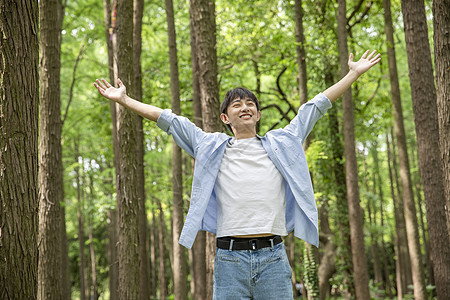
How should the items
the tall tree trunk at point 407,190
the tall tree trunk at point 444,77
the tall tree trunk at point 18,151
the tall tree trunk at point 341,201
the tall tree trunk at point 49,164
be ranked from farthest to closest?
the tall tree trunk at point 341,201
the tall tree trunk at point 407,190
the tall tree trunk at point 49,164
the tall tree trunk at point 444,77
the tall tree trunk at point 18,151

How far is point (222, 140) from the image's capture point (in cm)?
356

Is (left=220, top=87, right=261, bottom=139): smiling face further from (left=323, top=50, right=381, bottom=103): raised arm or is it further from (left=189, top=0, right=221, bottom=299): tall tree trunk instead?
(left=189, top=0, right=221, bottom=299): tall tree trunk

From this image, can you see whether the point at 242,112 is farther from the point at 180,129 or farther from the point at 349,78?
the point at 349,78

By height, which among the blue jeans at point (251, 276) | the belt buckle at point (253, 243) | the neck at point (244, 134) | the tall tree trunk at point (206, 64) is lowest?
the blue jeans at point (251, 276)

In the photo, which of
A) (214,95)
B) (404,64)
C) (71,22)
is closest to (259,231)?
(214,95)

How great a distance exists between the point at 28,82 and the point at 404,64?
798 inches

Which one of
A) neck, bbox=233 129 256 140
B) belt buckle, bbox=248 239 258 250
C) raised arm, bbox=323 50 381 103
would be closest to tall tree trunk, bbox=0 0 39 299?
neck, bbox=233 129 256 140

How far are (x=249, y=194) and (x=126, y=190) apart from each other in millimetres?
4322

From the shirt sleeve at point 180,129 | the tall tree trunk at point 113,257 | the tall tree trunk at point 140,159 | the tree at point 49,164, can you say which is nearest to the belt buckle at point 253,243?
the shirt sleeve at point 180,129

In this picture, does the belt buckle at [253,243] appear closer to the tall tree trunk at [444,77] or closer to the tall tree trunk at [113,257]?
the tall tree trunk at [444,77]

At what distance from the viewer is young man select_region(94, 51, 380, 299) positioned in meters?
3.15

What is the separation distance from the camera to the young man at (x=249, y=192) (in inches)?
124

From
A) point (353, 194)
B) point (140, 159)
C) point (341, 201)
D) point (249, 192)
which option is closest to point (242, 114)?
point (249, 192)

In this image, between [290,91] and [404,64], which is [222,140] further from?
[404,64]
